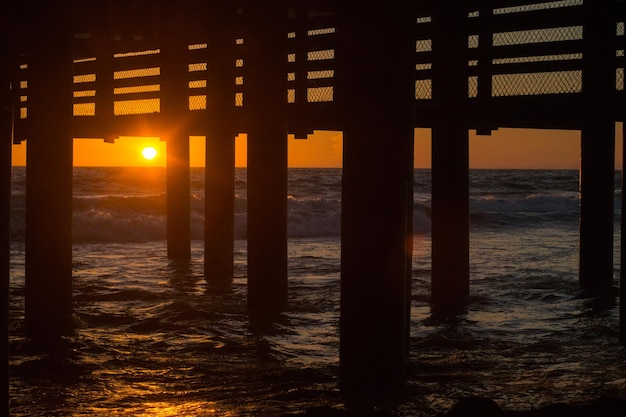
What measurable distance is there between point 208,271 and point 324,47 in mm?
3647

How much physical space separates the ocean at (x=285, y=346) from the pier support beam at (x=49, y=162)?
1.65ft

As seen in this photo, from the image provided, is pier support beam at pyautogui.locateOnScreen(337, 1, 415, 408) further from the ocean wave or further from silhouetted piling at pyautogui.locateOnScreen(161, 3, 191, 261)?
the ocean wave

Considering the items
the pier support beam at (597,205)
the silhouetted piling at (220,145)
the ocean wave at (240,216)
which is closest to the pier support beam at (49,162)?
the silhouetted piling at (220,145)

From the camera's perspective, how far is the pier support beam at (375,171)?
473 cm

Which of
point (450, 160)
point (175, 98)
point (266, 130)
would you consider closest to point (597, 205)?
point (450, 160)

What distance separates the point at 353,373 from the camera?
498 cm

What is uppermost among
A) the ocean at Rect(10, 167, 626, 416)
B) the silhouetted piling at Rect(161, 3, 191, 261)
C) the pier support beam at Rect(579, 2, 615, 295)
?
the silhouetted piling at Rect(161, 3, 191, 261)

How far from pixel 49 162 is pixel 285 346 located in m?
2.45

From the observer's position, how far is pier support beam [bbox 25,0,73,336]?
7121mm

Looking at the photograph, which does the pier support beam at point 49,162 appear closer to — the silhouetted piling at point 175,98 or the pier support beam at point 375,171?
the silhouetted piling at point 175,98

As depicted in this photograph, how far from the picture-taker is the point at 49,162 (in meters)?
7.13

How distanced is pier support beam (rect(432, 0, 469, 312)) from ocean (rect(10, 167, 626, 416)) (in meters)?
0.40

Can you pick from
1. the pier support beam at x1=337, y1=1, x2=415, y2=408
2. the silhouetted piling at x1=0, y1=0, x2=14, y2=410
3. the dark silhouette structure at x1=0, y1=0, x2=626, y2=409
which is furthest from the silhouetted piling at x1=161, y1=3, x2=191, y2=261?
the silhouetted piling at x1=0, y1=0, x2=14, y2=410

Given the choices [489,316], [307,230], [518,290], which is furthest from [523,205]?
[489,316]
